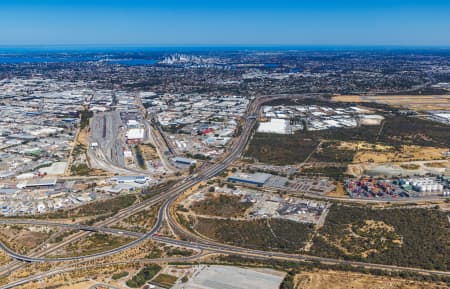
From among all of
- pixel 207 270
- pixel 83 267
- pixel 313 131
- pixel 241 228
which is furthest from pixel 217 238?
pixel 313 131

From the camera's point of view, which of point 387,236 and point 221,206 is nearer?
point 387,236

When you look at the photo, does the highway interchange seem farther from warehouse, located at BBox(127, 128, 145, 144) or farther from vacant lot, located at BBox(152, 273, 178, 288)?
warehouse, located at BBox(127, 128, 145, 144)

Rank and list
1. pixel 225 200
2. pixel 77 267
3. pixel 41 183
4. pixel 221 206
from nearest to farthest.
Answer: pixel 77 267, pixel 221 206, pixel 225 200, pixel 41 183

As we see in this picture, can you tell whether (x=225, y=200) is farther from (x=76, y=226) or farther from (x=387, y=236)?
(x=387, y=236)

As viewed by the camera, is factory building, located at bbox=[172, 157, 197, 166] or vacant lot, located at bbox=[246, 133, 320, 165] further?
vacant lot, located at bbox=[246, 133, 320, 165]

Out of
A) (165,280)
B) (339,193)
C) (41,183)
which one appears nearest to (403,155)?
(339,193)

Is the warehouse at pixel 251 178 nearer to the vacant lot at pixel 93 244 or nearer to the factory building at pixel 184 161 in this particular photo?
the factory building at pixel 184 161

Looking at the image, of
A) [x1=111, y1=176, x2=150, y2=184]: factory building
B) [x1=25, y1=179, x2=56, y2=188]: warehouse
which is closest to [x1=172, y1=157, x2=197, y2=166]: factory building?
[x1=111, y1=176, x2=150, y2=184]: factory building
